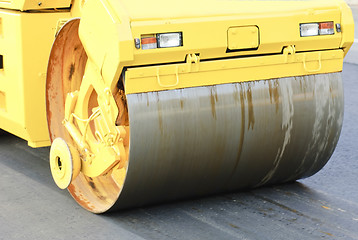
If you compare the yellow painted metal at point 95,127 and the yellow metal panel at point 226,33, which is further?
the yellow painted metal at point 95,127

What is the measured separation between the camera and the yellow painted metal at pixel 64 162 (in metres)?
4.73

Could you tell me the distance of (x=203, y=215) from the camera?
4742 millimetres

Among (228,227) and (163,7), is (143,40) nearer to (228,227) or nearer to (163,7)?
(163,7)

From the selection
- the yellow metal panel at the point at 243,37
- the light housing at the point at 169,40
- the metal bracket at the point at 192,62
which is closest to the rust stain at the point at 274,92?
the yellow metal panel at the point at 243,37

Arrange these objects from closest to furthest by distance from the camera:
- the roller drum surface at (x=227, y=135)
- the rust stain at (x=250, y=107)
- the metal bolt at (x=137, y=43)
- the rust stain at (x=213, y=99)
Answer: the metal bolt at (x=137, y=43), the roller drum surface at (x=227, y=135), the rust stain at (x=213, y=99), the rust stain at (x=250, y=107)

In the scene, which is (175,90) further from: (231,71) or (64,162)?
(64,162)

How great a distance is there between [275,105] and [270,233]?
737 mm

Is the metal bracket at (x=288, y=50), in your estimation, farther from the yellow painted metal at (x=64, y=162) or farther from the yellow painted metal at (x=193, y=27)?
the yellow painted metal at (x=64, y=162)

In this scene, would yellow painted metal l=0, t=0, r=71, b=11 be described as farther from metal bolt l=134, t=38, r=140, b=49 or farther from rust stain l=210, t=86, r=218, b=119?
rust stain l=210, t=86, r=218, b=119

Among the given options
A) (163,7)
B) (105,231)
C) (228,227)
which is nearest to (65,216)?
(105,231)

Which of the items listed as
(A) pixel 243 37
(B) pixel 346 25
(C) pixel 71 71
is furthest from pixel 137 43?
(B) pixel 346 25

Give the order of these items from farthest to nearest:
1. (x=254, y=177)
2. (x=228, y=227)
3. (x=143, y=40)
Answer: (x=254, y=177) < (x=228, y=227) < (x=143, y=40)

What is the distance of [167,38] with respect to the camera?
4.34 metres

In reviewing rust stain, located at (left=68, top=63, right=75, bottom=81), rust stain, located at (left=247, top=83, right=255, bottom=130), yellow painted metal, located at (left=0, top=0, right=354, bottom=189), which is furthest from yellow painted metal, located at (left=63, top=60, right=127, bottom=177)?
rust stain, located at (left=247, top=83, right=255, bottom=130)
